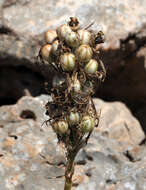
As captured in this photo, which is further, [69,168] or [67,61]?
[69,168]

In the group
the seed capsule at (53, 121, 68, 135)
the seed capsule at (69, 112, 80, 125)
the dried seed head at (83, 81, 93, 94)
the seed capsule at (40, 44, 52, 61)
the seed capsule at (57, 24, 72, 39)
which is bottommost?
the seed capsule at (53, 121, 68, 135)

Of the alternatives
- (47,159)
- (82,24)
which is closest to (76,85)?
(47,159)

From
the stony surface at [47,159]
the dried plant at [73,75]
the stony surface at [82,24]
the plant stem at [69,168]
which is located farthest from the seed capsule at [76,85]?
the stony surface at [82,24]

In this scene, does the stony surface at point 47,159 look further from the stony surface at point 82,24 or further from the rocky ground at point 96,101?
the stony surface at point 82,24

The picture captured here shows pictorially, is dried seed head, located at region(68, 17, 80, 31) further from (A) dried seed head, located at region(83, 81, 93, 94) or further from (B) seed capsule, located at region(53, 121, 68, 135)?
(B) seed capsule, located at region(53, 121, 68, 135)

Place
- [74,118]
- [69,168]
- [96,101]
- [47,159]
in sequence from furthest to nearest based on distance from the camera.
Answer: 1. [96,101]
2. [47,159]
3. [69,168]
4. [74,118]

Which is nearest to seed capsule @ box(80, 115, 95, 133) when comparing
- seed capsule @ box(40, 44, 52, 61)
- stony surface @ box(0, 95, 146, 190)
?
seed capsule @ box(40, 44, 52, 61)

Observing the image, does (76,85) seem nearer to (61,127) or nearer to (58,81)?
(58,81)

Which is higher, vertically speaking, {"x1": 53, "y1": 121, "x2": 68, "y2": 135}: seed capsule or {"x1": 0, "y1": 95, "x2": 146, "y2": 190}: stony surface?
{"x1": 53, "y1": 121, "x2": 68, "y2": 135}: seed capsule
